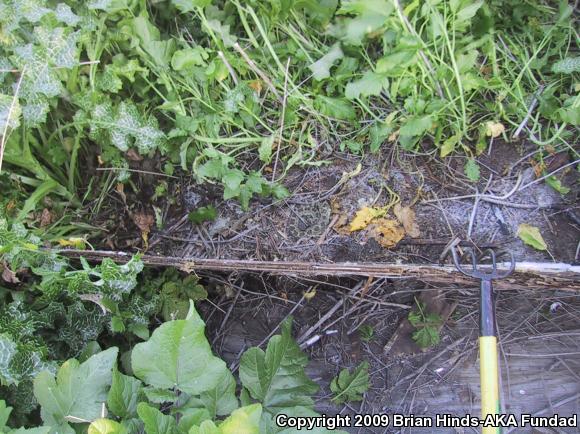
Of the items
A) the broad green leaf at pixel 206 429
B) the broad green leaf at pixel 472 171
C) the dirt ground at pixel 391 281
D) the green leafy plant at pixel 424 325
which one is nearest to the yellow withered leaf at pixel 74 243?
the dirt ground at pixel 391 281

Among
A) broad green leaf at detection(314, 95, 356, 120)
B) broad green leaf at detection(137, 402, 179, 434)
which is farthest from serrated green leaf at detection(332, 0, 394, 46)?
broad green leaf at detection(137, 402, 179, 434)

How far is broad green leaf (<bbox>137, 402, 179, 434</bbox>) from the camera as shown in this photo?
2.97 feet

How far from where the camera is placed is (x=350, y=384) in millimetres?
1421

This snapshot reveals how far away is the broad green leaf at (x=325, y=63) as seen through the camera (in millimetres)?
1319

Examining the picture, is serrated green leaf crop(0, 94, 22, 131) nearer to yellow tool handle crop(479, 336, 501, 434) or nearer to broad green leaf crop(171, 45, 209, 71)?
broad green leaf crop(171, 45, 209, 71)

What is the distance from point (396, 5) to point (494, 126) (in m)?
0.42

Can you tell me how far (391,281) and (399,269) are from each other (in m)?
0.25

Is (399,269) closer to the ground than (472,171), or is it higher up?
closer to the ground

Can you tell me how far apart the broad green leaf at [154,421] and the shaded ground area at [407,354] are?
56 centimetres

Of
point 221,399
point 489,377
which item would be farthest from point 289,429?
point 489,377

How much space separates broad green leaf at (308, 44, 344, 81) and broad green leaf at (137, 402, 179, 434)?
86 cm

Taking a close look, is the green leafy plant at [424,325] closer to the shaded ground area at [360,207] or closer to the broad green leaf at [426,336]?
the broad green leaf at [426,336]

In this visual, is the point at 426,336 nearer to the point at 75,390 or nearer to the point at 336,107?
the point at 336,107

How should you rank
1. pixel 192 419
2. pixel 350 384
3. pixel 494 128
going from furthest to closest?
pixel 350 384 < pixel 494 128 < pixel 192 419
